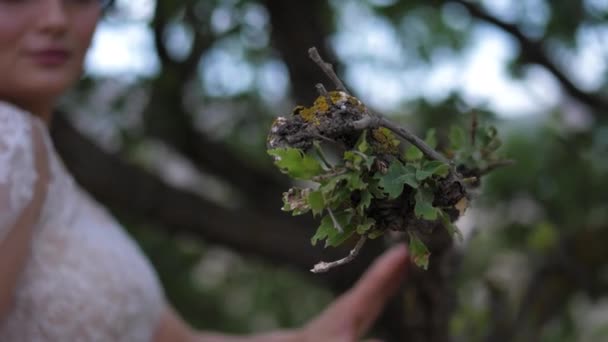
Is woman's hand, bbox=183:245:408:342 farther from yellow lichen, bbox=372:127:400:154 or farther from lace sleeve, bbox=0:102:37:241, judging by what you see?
yellow lichen, bbox=372:127:400:154

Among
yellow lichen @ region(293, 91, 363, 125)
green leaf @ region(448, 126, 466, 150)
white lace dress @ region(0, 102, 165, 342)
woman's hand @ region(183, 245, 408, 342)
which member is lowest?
woman's hand @ region(183, 245, 408, 342)

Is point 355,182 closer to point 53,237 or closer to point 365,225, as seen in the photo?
point 365,225

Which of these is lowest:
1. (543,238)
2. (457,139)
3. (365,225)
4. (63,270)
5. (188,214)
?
(188,214)

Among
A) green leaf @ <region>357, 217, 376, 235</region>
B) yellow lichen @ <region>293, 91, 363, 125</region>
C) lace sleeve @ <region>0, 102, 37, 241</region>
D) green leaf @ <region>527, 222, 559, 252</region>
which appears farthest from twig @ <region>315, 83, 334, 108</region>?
green leaf @ <region>527, 222, 559, 252</region>

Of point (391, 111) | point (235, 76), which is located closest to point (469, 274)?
point (391, 111)

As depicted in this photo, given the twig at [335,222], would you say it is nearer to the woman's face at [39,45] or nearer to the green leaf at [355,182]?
the green leaf at [355,182]

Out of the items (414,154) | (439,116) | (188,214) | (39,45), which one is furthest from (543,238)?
(414,154)
